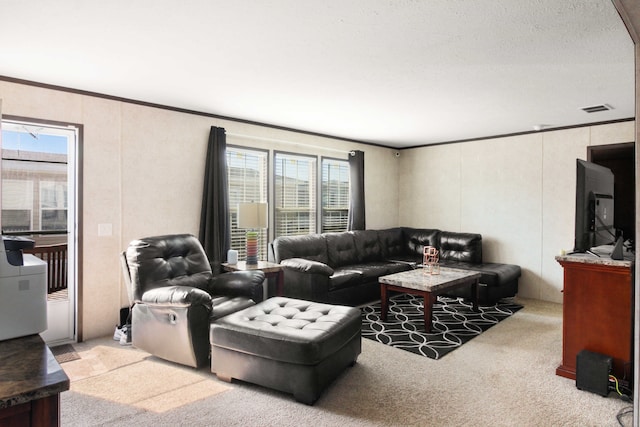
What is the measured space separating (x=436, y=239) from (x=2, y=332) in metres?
5.80

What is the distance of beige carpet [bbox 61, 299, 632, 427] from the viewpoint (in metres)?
2.39

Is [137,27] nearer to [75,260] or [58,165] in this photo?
[75,260]

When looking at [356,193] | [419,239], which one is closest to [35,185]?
[356,193]

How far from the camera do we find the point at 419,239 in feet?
21.2

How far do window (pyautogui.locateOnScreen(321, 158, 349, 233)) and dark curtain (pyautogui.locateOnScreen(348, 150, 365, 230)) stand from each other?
0.14 metres

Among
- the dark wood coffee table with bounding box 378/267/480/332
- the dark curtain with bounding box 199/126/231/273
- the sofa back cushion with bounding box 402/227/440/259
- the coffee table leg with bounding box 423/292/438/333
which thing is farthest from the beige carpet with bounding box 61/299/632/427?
the sofa back cushion with bounding box 402/227/440/259

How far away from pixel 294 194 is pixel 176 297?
297 cm

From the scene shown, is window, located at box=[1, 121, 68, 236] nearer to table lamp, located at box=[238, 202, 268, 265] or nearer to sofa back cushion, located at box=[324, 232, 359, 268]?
table lamp, located at box=[238, 202, 268, 265]

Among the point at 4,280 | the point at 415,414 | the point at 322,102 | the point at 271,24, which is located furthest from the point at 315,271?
the point at 4,280

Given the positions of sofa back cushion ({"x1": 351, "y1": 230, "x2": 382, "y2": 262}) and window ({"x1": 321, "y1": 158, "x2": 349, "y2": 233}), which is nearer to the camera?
sofa back cushion ({"x1": 351, "y1": 230, "x2": 382, "y2": 262})

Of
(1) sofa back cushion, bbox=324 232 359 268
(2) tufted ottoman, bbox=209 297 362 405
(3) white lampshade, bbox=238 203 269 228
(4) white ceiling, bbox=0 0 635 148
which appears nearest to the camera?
(4) white ceiling, bbox=0 0 635 148

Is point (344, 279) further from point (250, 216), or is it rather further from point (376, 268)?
point (250, 216)

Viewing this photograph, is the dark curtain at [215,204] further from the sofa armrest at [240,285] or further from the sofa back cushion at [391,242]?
the sofa back cushion at [391,242]

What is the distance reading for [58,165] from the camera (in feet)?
15.9
